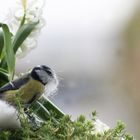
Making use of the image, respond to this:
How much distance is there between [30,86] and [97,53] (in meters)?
0.56

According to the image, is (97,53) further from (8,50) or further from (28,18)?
(8,50)

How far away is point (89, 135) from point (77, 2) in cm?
69

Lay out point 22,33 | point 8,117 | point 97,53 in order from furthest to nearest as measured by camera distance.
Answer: point 97,53 < point 22,33 < point 8,117

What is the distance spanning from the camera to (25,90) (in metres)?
0.66

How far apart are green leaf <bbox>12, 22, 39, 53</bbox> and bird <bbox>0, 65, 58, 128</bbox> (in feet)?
0.43

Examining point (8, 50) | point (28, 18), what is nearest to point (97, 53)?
point (28, 18)

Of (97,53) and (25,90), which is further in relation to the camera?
(97,53)

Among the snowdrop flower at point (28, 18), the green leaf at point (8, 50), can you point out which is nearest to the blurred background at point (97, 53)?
the snowdrop flower at point (28, 18)

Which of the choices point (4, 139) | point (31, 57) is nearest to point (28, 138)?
point (4, 139)

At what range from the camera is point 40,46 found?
3.66 ft

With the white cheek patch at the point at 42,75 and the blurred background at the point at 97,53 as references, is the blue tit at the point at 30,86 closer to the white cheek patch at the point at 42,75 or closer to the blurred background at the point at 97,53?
the white cheek patch at the point at 42,75

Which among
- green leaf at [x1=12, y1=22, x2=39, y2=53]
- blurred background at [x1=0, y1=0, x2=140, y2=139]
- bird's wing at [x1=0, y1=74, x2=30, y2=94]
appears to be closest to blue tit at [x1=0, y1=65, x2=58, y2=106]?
bird's wing at [x1=0, y1=74, x2=30, y2=94]

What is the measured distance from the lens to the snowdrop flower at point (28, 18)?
83 cm

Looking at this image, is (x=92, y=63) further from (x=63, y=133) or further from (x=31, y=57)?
(x=63, y=133)
